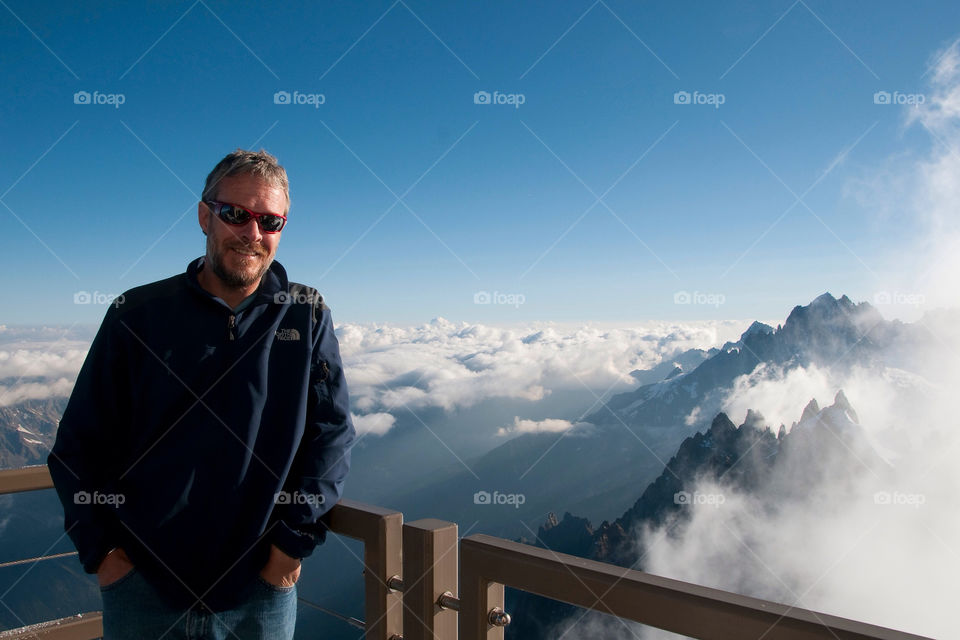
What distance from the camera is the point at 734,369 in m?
163

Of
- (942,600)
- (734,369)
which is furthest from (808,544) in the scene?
(734,369)

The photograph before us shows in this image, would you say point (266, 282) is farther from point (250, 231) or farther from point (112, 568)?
point (112, 568)

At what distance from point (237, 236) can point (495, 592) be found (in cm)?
136

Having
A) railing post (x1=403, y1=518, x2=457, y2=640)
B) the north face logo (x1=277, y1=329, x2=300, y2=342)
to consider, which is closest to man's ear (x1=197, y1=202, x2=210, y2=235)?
the north face logo (x1=277, y1=329, x2=300, y2=342)

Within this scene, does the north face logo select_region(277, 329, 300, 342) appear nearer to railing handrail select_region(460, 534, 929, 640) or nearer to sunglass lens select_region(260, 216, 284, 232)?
sunglass lens select_region(260, 216, 284, 232)

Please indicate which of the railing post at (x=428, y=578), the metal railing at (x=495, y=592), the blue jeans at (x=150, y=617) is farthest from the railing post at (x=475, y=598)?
the blue jeans at (x=150, y=617)

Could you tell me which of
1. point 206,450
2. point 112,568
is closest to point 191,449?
point 206,450

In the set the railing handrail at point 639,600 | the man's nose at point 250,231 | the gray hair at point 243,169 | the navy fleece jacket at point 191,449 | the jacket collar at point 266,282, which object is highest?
the gray hair at point 243,169

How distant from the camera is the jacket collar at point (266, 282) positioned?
1912 mm

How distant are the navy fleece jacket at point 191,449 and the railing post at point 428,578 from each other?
1.08ft

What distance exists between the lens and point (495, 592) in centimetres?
154

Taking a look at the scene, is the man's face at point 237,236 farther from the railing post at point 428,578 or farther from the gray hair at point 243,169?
the railing post at point 428,578

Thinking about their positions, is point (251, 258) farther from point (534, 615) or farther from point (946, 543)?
point (946, 543)

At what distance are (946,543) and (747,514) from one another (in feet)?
122
